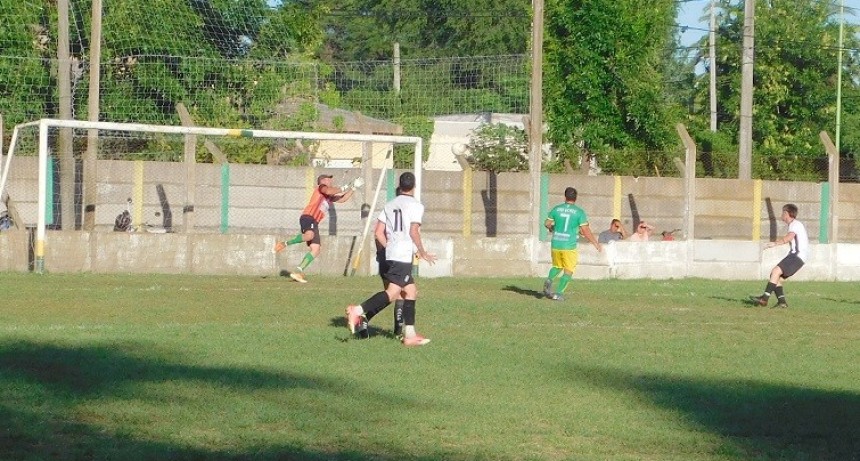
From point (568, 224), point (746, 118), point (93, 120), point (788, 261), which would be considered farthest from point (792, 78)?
point (568, 224)

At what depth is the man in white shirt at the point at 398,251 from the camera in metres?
13.4

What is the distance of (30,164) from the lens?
2556 centimetres

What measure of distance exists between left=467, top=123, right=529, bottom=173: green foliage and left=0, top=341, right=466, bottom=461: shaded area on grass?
2155 centimetres

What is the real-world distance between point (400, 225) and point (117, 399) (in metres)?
4.65

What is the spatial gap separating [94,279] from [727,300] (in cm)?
980

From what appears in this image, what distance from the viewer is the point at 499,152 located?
33.7 metres

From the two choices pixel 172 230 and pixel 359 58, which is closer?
pixel 172 230

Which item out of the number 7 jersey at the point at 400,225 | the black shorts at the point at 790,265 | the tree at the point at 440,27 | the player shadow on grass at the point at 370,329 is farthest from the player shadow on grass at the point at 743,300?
the tree at the point at 440,27

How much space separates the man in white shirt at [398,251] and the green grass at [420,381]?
32 centimetres

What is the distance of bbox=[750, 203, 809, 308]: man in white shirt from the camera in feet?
64.1

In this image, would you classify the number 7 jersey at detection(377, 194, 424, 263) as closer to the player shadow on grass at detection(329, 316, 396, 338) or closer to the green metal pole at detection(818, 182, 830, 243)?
the player shadow on grass at detection(329, 316, 396, 338)

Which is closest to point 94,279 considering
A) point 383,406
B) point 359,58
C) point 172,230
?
point 172,230

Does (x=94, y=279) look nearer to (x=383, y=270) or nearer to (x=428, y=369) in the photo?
(x=383, y=270)

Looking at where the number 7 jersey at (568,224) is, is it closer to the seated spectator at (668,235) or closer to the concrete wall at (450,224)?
the concrete wall at (450,224)
